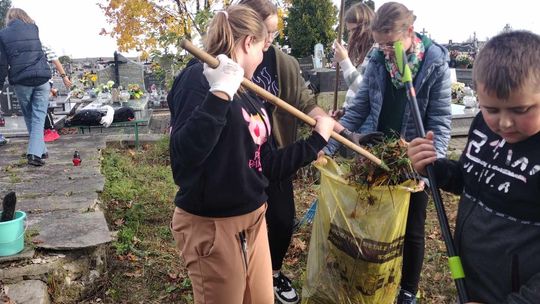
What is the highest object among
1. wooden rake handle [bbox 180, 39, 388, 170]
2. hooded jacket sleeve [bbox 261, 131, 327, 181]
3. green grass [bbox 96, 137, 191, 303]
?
wooden rake handle [bbox 180, 39, 388, 170]

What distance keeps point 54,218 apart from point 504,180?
9.82 ft

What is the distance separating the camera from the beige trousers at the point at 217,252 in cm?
177

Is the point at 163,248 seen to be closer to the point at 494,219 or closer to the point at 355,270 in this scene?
the point at 355,270

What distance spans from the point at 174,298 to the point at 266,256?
119cm

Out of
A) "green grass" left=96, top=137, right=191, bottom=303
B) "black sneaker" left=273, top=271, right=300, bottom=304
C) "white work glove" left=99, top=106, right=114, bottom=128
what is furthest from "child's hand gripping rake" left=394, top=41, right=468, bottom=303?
"white work glove" left=99, top=106, right=114, bottom=128

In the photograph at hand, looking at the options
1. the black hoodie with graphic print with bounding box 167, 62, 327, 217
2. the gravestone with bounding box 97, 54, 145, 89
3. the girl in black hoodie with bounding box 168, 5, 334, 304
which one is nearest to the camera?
the black hoodie with graphic print with bounding box 167, 62, 327, 217

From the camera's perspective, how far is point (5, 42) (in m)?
5.11

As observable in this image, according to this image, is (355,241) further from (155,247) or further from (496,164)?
(155,247)

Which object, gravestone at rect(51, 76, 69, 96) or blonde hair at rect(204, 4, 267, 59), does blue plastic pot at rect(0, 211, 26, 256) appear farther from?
gravestone at rect(51, 76, 69, 96)

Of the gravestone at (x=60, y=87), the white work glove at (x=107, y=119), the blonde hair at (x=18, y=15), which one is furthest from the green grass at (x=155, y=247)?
the gravestone at (x=60, y=87)

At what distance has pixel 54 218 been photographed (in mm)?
3322

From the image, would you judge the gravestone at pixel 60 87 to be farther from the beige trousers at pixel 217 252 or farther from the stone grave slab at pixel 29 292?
the beige trousers at pixel 217 252

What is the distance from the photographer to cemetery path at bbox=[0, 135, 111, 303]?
2.59m

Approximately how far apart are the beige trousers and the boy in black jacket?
803 mm
